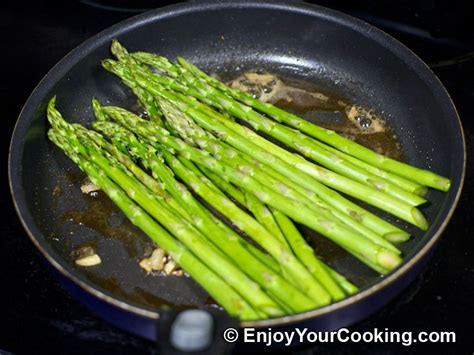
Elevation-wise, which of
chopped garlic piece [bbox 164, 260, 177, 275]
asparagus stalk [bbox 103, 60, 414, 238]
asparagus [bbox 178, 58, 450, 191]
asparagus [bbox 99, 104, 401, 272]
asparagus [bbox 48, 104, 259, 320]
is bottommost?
chopped garlic piece [bbox 164, 260, 177, 275]

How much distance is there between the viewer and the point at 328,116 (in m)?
2.85

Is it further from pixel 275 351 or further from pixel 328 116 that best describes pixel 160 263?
pixel 328 116

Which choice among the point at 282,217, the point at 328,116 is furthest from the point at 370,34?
the point at 282,217

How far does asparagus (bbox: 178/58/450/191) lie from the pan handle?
99cm

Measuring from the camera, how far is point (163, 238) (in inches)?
89.9

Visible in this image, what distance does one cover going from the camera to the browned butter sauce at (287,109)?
236 centimetres

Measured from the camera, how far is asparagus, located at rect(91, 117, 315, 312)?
208 centimetres

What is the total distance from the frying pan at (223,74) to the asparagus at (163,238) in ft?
0.37

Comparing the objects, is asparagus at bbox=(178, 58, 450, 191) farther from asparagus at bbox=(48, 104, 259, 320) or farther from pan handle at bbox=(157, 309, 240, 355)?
pan handle at bbox=(157, 309, 240, 355)

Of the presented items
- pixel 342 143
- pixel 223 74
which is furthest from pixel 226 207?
pixel 223 74

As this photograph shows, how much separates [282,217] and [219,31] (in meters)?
1.19

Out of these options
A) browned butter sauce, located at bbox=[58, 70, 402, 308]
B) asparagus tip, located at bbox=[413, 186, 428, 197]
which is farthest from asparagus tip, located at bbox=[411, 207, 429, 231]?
browned butter sauce, located at bbox=[58, 70, 402, 308]

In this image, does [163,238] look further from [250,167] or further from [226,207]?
[250,167]

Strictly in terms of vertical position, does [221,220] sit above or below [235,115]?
below
